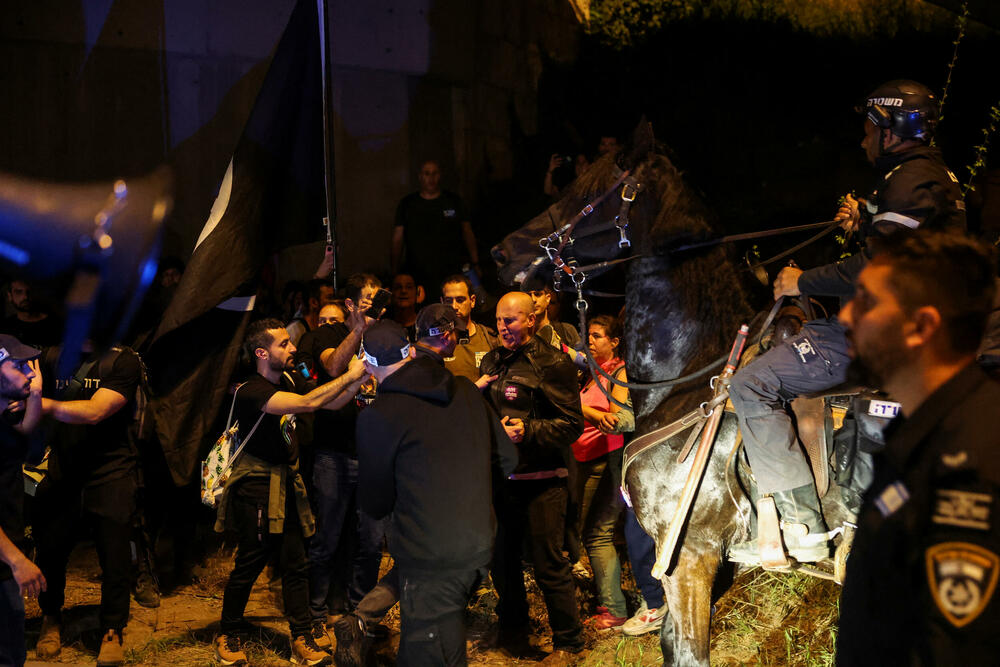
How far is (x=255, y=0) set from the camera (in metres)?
10.9

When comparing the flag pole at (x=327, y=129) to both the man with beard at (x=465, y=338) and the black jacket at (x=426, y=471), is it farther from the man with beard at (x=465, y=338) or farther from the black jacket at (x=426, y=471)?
the black jacket at (x=426, y=471)

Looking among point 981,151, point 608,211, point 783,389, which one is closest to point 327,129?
point 608,211

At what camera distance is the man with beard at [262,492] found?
614 centimetres

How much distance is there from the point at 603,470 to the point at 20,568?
4350mm

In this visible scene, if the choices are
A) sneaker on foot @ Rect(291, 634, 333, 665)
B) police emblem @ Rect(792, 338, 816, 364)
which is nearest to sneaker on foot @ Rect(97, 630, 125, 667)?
sneaker on foot @ Rect(291, 634, 333, 665)

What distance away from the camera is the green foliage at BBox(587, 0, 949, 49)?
1370cm

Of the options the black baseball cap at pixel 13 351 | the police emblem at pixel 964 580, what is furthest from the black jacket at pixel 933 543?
the black baseball cap at pixel 13 351

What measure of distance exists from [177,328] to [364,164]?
5.43m

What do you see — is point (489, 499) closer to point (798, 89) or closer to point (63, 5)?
point (63, 5)

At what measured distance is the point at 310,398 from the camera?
598 cm

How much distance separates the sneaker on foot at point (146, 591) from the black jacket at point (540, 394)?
145 inches

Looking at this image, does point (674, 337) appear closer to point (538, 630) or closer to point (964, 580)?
point (538, 630)

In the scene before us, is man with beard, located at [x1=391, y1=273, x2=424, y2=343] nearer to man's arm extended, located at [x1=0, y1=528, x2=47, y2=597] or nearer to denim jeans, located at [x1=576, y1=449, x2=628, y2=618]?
denim jeans, located at [x1=576, y1=449, x2=628, y2=618]

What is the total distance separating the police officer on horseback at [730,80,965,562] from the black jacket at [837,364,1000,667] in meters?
2.27
